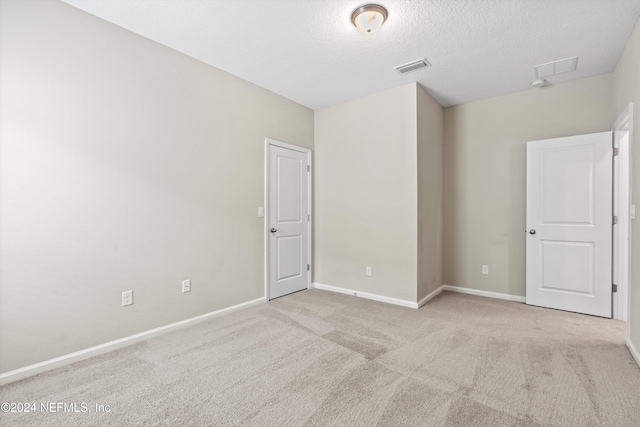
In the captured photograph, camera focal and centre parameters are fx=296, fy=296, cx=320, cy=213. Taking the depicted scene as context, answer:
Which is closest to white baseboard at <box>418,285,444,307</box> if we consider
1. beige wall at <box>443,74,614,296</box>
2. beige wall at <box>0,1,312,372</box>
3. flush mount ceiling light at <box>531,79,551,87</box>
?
beige wall at <box>443,74,614,296</box>

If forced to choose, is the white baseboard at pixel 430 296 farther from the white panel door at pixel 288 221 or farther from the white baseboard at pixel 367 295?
the white panel door at pixel 288 221

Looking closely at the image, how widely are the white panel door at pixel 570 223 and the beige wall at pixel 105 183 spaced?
3591 mm

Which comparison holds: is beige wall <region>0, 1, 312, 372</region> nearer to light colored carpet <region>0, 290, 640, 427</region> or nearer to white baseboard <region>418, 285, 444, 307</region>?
light colored carpet <region>0, 290, 640, 427</region>

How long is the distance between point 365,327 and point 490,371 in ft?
3.77

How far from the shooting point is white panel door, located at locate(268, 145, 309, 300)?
12.9 feet

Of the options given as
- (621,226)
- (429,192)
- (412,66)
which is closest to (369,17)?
(412,66)

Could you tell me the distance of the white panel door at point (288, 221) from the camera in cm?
394

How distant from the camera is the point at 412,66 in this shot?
3154 mm

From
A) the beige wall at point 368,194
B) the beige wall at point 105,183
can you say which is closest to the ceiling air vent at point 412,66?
the beige wall at point 368,194

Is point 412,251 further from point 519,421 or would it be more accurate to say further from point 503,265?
point 519,421

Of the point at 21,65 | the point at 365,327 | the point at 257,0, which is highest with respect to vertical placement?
the point at 257,0

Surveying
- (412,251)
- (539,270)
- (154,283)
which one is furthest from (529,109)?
(154,283)

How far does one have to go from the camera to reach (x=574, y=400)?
181cm

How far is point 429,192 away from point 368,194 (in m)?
0.80
